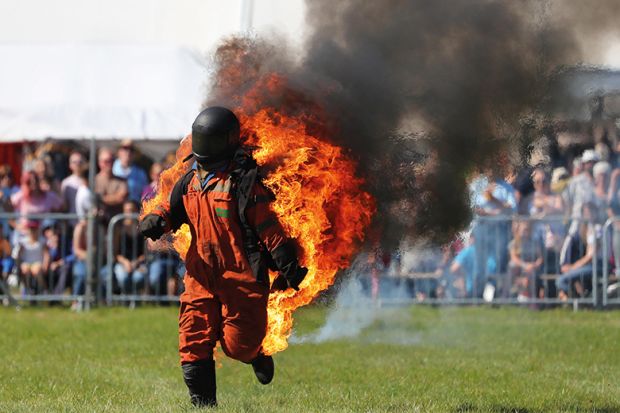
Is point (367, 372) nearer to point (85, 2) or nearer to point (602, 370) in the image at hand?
point (602, 370)

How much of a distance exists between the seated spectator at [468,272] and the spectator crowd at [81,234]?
12.6 feet

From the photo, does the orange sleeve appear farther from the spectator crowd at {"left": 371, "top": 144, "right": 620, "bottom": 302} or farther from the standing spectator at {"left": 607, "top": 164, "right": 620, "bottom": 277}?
the standing spectator at {"left": 607, "top": 164, "right": 620, "bottom": 277}

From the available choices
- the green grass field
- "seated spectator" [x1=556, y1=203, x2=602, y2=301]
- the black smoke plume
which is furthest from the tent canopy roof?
the black smoke plume

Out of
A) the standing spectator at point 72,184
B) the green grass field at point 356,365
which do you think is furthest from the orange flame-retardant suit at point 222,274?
the standing spectator at point 72,184

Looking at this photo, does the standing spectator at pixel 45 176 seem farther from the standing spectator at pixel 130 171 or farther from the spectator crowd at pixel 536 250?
the spectator crowd at pixel 536 250

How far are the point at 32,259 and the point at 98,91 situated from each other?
9.76 feet

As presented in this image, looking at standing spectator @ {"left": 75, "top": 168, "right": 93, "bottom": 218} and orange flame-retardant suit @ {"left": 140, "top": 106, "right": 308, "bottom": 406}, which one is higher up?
standing spectator @ {"left": 75, "top": 168, "right": 93, "bottom": 218}

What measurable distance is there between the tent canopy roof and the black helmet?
31.8 ft

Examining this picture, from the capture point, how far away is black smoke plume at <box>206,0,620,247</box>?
28.0ft

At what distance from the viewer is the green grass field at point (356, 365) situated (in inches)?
348

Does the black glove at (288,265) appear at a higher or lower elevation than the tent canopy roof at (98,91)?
lower

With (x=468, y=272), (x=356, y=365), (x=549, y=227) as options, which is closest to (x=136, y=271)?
(x=468, y=272)

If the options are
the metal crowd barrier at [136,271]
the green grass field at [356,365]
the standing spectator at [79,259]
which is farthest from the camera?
the standing spectator at [79,259]

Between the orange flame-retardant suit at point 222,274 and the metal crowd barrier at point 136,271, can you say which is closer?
the orange flame-retardant suit at point 222,274
